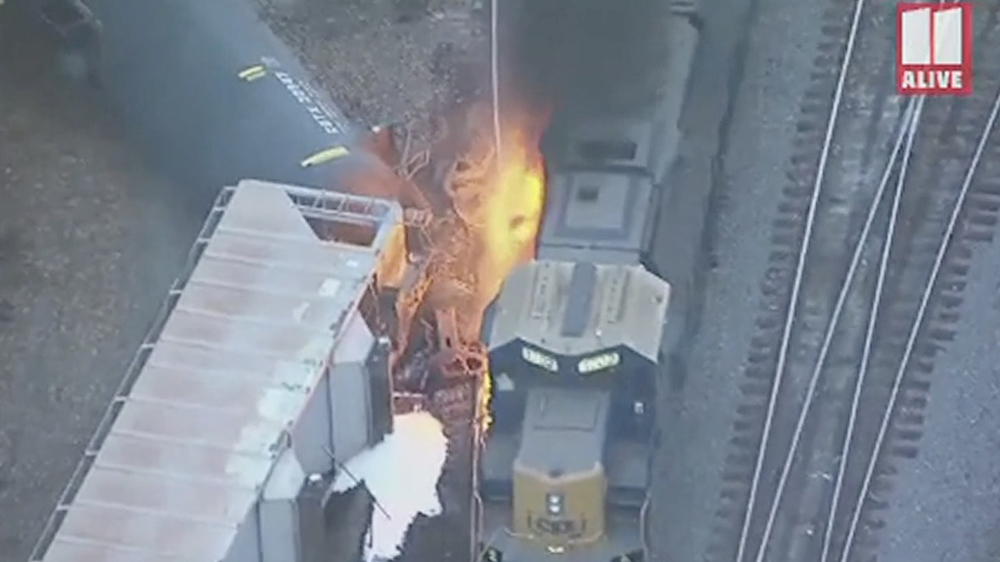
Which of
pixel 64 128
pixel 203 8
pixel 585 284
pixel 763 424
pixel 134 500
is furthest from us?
pixel 64 128

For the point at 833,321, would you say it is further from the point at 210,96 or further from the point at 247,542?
the point at 247,542

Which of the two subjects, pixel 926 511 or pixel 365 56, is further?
pixel 365 56

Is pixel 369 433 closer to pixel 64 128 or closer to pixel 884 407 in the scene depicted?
pixel 884 407

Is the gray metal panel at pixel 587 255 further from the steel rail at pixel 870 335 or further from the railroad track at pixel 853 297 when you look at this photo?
the steel rail at pixel 870 335

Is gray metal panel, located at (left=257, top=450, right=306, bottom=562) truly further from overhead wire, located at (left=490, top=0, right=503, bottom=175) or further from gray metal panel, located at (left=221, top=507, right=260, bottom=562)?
overhead wire, located at (left=490, top=0, right=503, bottom=175)

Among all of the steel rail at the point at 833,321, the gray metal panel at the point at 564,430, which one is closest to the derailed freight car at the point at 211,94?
the gray metal panel at the point at 564,430

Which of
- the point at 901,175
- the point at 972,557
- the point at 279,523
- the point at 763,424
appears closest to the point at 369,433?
the point at 279,523
